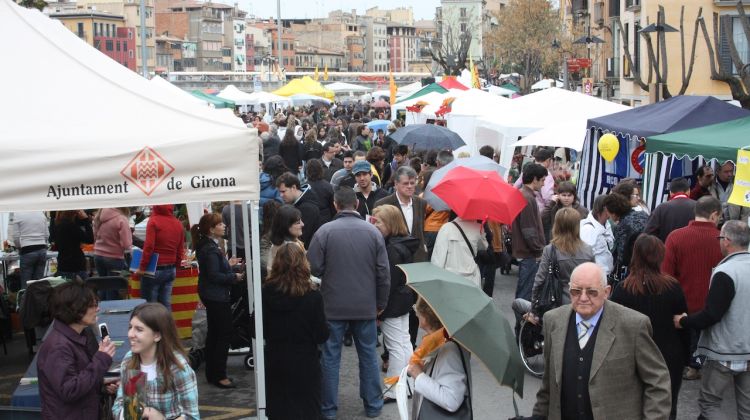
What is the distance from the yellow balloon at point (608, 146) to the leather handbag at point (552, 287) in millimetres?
5352

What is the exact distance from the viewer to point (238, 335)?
9.46 m

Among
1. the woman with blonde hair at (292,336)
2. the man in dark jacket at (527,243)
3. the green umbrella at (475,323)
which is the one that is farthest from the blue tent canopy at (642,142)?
the green umbrella at (475,323)

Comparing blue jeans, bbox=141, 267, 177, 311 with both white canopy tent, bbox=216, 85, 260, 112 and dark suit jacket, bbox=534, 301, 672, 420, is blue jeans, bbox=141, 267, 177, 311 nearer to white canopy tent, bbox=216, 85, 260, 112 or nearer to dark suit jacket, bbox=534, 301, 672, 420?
dark suit jacket, bbox=534, 301, 672, 420

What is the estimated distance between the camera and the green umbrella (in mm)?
4746

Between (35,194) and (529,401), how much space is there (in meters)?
4.58

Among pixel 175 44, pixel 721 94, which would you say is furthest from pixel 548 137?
pixel 175 44

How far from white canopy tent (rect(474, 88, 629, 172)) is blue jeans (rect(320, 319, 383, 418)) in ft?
30.6

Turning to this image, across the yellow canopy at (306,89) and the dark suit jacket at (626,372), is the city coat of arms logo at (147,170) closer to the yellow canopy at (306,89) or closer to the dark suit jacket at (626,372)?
the dark suit jacket at (626,372)

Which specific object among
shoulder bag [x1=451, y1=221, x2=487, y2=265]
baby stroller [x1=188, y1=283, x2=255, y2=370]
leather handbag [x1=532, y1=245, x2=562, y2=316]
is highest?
shoulder bag [x1=451, y1=221, x2=487, y2=265]

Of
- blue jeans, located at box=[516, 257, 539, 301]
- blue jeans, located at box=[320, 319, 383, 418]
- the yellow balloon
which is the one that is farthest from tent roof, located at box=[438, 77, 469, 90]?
blue jeans, located at box=[320, 319, 383, 418]

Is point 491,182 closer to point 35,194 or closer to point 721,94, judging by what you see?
point 35,194

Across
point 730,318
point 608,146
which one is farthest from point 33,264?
point 730,318

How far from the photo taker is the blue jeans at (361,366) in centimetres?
764

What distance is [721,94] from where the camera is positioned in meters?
34.4
